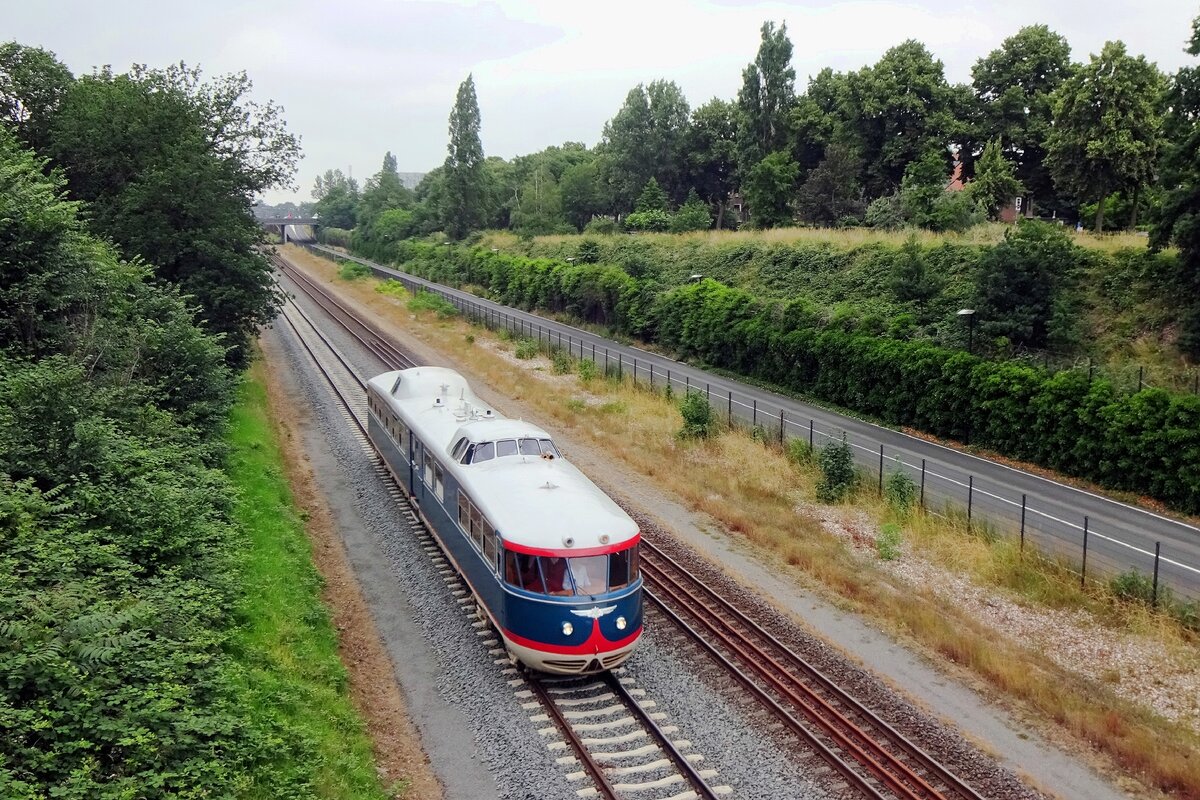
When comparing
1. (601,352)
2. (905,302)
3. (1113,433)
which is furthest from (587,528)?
(601,352)

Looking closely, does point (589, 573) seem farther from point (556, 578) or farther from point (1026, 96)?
point (1026, 96)

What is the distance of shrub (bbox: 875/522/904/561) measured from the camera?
813 inches

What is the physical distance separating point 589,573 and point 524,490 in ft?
7.73

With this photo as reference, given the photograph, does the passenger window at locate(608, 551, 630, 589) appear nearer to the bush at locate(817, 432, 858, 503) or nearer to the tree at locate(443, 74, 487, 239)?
the bush at locate(817, 432, 858, 503)

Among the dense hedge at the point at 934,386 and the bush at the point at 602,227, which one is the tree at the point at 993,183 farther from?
the bush at the point at 602,227

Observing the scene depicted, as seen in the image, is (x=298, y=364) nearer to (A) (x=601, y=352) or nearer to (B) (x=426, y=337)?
(B) (x=426, y=337)

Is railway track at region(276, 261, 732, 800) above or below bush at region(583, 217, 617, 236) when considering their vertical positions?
below

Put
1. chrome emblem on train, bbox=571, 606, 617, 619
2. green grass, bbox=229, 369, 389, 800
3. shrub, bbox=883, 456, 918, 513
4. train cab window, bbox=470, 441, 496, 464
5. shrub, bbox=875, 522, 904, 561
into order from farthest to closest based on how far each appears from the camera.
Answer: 1. shrub, bbox=883, 456, 918, 513
2. shrub, bbox=875, 522, 904, 561
3. train cab window, bbox=470, 441, 496, 464
4. chrome emblem on train, bbox=571, 606, 617, 619
5. green grass, bbox=229, 369, 389, 800

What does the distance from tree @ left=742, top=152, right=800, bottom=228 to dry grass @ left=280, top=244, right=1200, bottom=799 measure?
3305 cm

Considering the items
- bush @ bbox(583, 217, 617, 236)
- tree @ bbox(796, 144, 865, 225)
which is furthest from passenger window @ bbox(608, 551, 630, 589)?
bush @ bbox(583, 217, 617, 236)

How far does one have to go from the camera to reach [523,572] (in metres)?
13.5

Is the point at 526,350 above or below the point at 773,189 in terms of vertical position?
below

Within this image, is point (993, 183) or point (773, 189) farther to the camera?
point (773, 189)

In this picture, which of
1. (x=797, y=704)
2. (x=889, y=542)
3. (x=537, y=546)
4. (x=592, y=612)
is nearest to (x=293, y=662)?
(x=537, y=546)
